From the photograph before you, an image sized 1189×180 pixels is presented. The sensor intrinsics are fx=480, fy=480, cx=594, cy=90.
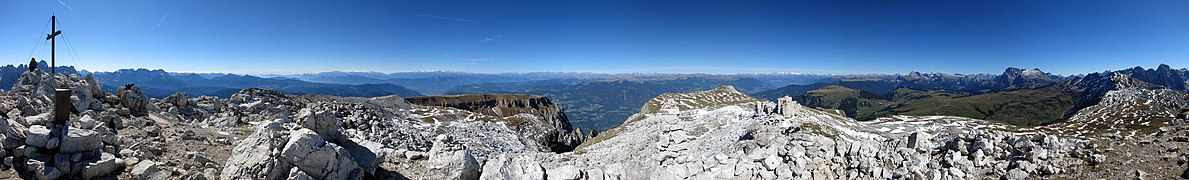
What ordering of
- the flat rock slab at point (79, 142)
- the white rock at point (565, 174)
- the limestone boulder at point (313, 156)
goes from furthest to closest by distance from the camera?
1. the white rock at point (565, 174)
2. the limestone boulder at point (313, 156)
3. the flat rock slab at point (79, 142)

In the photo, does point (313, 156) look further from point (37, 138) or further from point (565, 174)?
point (565, 174)

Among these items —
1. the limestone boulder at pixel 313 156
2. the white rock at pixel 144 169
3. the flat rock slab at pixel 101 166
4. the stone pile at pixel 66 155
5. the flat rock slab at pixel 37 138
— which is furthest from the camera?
the limestone boulder at pixel 313 156

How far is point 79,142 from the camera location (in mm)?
14133

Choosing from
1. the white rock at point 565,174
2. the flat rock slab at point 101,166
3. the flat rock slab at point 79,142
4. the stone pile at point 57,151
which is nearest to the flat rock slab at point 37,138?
the stone pile at point 57,151

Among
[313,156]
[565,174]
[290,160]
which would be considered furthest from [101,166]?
[565,174]

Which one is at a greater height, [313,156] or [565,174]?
[313,156]

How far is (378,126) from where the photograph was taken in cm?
7100

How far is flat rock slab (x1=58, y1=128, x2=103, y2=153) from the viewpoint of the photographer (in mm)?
13930

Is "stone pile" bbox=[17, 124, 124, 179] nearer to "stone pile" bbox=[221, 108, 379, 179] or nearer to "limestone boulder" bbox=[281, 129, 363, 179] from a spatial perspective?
"stone pile" bbox=[221, 108, 379, 179]

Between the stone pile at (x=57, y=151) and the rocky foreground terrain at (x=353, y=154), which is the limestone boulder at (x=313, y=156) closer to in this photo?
the rocky foreground terrain at (x=353, y=154)

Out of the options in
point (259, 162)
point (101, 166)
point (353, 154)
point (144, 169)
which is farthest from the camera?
point (353, 154)

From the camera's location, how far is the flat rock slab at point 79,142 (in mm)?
13930

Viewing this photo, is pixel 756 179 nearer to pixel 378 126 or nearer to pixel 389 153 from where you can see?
pixel 389 153

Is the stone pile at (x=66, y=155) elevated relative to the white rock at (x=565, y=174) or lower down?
elevated
